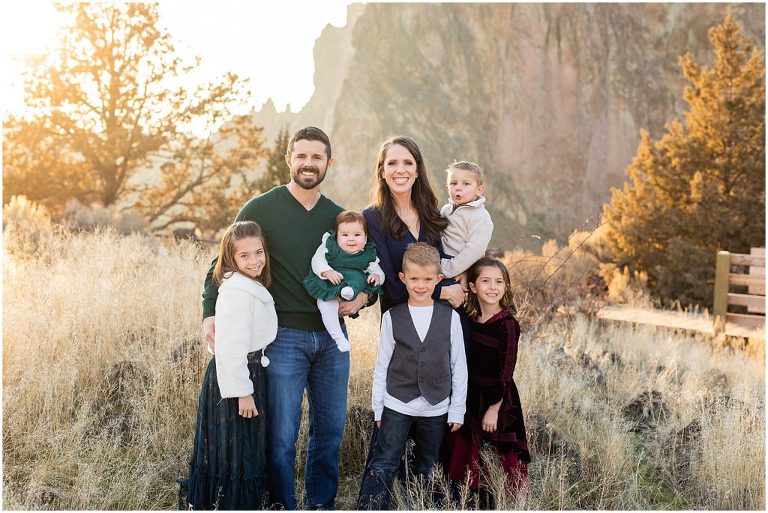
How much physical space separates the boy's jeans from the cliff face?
36650 millimetres

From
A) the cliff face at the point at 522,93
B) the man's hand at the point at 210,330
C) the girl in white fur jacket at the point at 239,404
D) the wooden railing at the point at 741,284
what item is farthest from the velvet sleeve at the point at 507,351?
the cliff face at the point at 522,93

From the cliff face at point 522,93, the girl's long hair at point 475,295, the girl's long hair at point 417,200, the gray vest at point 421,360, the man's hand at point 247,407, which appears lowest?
the man's hand at point 247,407

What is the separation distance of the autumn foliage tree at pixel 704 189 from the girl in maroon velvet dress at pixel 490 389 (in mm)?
10731

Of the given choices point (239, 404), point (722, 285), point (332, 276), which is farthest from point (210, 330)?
point (722, 285)

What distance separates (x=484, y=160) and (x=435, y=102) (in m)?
5.46

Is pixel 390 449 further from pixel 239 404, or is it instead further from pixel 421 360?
pixel 239 404

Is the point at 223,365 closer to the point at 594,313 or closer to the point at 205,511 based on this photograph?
the point at 205,511

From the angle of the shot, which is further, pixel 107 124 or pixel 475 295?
pixel 107 124

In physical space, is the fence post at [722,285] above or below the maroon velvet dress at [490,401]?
above

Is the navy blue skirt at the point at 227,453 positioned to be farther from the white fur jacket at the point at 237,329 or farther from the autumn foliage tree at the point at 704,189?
the autumn foliage tree at the point at 704,189

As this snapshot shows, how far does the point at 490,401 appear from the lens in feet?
12.1

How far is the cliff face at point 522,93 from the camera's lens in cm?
4159

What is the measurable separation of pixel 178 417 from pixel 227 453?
1245mm

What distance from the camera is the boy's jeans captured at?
3.52 m
